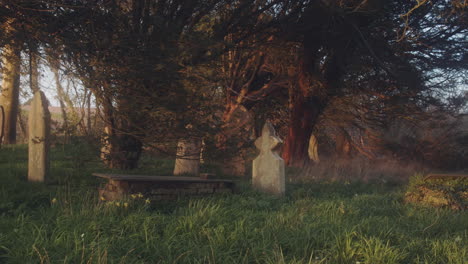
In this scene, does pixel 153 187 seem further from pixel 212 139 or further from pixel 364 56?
pixel 364 56

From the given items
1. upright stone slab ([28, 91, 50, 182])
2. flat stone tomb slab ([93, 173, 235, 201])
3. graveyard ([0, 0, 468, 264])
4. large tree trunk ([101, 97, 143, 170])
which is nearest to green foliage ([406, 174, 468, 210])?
graveyard ([0, 0, 468, 264])

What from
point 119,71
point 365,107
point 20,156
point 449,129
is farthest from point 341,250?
point 449,129

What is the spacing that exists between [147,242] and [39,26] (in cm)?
420

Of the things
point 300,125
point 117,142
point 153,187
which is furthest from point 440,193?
point 300,125

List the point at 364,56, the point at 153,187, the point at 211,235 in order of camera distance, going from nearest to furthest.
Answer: the point at 211,235
the point at 153,187
the point at 364,56

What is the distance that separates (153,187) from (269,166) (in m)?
2.66

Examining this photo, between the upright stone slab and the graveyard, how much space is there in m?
0.03

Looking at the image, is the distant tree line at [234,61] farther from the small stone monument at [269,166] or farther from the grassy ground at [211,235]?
the grassy ground at [211,235]

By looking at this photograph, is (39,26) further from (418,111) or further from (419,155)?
(419,155)

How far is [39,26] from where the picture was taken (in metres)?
6.14

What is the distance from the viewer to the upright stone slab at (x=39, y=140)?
7.08 m

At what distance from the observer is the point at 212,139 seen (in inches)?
283

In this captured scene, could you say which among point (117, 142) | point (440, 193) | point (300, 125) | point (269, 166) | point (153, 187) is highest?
point (300, 125)

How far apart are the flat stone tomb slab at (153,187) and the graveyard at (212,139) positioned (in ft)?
0.07
